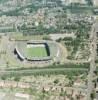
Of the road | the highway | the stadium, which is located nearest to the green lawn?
the stadium

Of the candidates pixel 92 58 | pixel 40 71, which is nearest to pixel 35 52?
pixel 40 71

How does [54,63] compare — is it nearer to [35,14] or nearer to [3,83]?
[3,83]

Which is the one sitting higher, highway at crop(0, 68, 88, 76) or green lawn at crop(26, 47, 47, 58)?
green lawn at crop(26, 47, 47, 58)

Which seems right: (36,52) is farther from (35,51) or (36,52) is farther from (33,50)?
(33,50)

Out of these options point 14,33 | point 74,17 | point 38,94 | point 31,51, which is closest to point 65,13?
point 74,17

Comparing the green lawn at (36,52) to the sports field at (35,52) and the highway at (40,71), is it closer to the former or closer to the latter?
the sports field at (35,52)

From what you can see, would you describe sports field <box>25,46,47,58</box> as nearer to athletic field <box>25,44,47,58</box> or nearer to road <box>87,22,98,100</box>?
athletic field <box>25,44,47,58</box>

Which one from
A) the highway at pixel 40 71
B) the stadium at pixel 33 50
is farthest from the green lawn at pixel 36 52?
the highway at pixel 40 71
